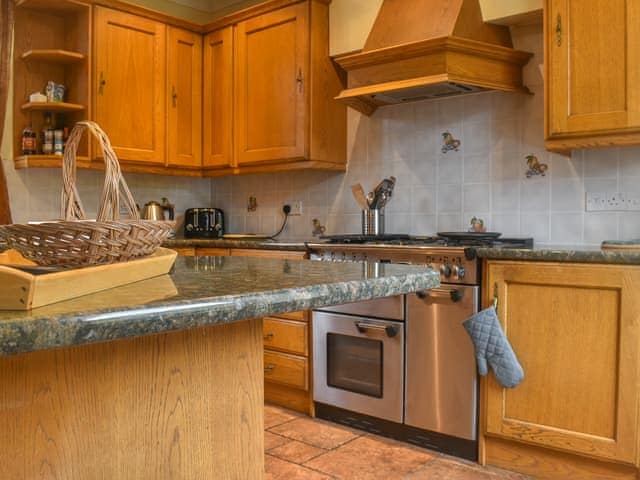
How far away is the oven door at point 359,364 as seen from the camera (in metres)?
2.80

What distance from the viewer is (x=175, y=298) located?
753 millimetres

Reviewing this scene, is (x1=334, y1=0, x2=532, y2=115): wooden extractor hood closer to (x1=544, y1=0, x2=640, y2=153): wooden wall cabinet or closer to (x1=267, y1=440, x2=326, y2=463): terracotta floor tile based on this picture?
(x1=544, y1=0, x2=640, y2=153): wooden wall cabinet

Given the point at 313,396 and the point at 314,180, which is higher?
the point at 314,180

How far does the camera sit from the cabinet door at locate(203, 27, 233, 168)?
3984mm

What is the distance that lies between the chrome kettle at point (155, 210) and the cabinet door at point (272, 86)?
64 cm

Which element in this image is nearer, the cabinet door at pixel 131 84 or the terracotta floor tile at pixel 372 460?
the terracotta floor tile at pixel 372 460

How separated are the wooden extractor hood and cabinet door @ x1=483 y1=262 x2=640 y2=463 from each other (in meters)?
0.96

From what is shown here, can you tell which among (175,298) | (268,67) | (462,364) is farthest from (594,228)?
(175,298)

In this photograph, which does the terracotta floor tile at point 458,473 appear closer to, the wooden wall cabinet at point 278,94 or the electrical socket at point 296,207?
the wooden wall cabinet at point 278,94

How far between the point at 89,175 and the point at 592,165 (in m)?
2.89

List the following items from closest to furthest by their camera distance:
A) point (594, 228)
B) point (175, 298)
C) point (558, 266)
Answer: point (175, 298) < point (558, 266) < point (594, 228)

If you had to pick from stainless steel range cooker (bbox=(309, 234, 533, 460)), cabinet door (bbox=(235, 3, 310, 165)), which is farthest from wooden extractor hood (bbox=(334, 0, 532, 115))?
stainless steel range cooker (bbox=(309, 234, 533, 460))

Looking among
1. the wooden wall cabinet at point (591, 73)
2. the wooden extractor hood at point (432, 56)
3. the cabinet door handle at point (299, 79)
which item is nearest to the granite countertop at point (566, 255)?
the wooden wall cabinet at point (591, 73)

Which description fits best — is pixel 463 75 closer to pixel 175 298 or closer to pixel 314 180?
pixel 314 180
